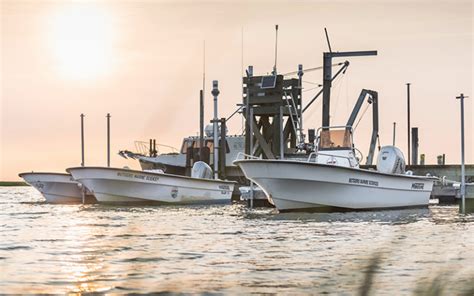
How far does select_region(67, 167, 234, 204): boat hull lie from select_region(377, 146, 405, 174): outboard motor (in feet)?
38.9

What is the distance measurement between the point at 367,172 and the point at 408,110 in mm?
31597

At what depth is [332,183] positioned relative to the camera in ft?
96.0

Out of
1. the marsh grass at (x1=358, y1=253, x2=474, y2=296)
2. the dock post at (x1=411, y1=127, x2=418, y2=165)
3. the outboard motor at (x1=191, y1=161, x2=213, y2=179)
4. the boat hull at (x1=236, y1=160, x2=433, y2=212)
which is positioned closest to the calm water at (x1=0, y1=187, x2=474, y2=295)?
the marsh grass at (x1=358, y1=253, x2=474, y2=296)

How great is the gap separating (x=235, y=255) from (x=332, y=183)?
14958 millimetres

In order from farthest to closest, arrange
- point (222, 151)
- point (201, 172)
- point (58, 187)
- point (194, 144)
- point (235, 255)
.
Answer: point (194, 144) → point (58, 187) → point (222, 151) → point (201, 172) → point (235, 255)

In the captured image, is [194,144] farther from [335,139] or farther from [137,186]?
[335,139]

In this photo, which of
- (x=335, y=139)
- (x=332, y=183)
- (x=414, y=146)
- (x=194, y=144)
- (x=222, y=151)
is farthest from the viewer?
(x=194, y=144)

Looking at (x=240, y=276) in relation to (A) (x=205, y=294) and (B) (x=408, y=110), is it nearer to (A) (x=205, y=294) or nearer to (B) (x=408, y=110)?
(A) (x=205, y=294)

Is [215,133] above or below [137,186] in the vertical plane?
above

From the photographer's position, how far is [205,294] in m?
8.89

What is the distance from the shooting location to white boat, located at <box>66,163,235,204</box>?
40.9 m

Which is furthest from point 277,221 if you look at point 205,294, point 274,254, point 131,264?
point 205,294

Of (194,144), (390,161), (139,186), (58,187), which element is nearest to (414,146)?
(194,144)

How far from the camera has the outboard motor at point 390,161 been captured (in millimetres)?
31938
